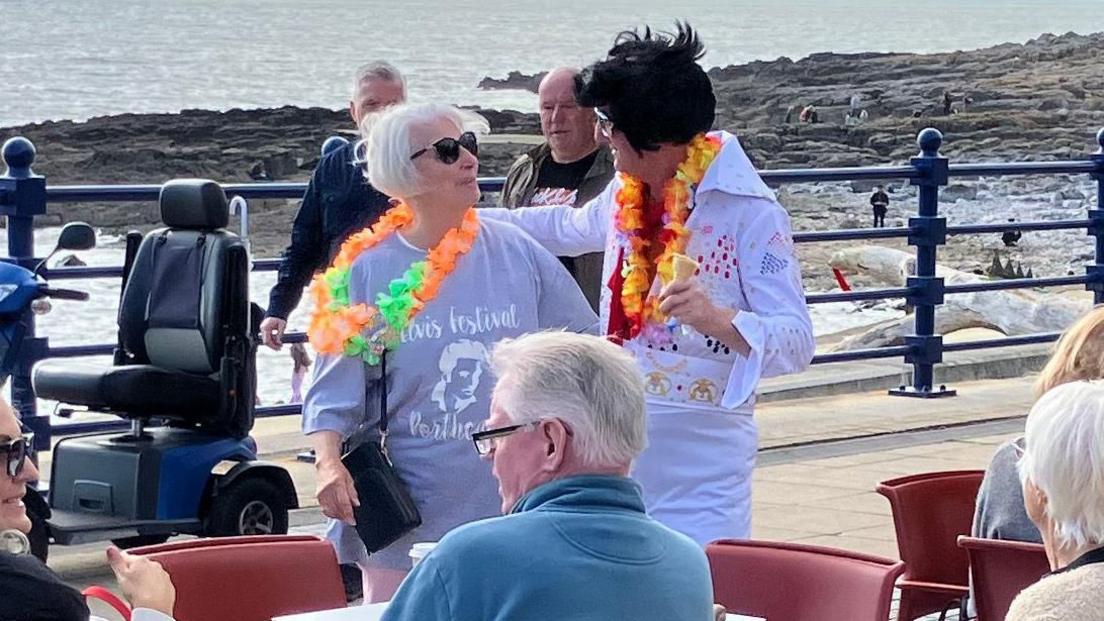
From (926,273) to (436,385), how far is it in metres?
7.37

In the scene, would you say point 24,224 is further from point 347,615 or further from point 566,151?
point 347,615

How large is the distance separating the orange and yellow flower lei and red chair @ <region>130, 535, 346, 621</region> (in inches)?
32.8

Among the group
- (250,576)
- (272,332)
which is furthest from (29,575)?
(272,332)

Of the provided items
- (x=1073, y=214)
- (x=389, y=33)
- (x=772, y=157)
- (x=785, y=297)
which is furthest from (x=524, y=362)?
(x=389, y=33)

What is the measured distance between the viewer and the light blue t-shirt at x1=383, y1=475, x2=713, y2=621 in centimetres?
274

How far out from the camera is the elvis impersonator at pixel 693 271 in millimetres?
4105

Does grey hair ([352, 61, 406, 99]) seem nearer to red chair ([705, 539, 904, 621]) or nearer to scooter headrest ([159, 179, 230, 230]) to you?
scooter headrest ([159, 179, 230, 230])

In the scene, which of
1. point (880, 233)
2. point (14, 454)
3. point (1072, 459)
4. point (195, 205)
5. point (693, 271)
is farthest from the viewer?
point (880, 233)

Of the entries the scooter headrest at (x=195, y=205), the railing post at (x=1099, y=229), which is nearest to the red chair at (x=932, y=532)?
the scooter headrest at (x=195, y=205)

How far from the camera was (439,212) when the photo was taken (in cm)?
427

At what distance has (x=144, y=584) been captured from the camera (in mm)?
3463

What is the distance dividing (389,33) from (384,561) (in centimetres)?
10994

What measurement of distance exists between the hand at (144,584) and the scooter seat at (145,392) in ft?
10.9

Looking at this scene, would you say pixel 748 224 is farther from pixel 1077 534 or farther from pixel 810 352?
pixel 1077 534
